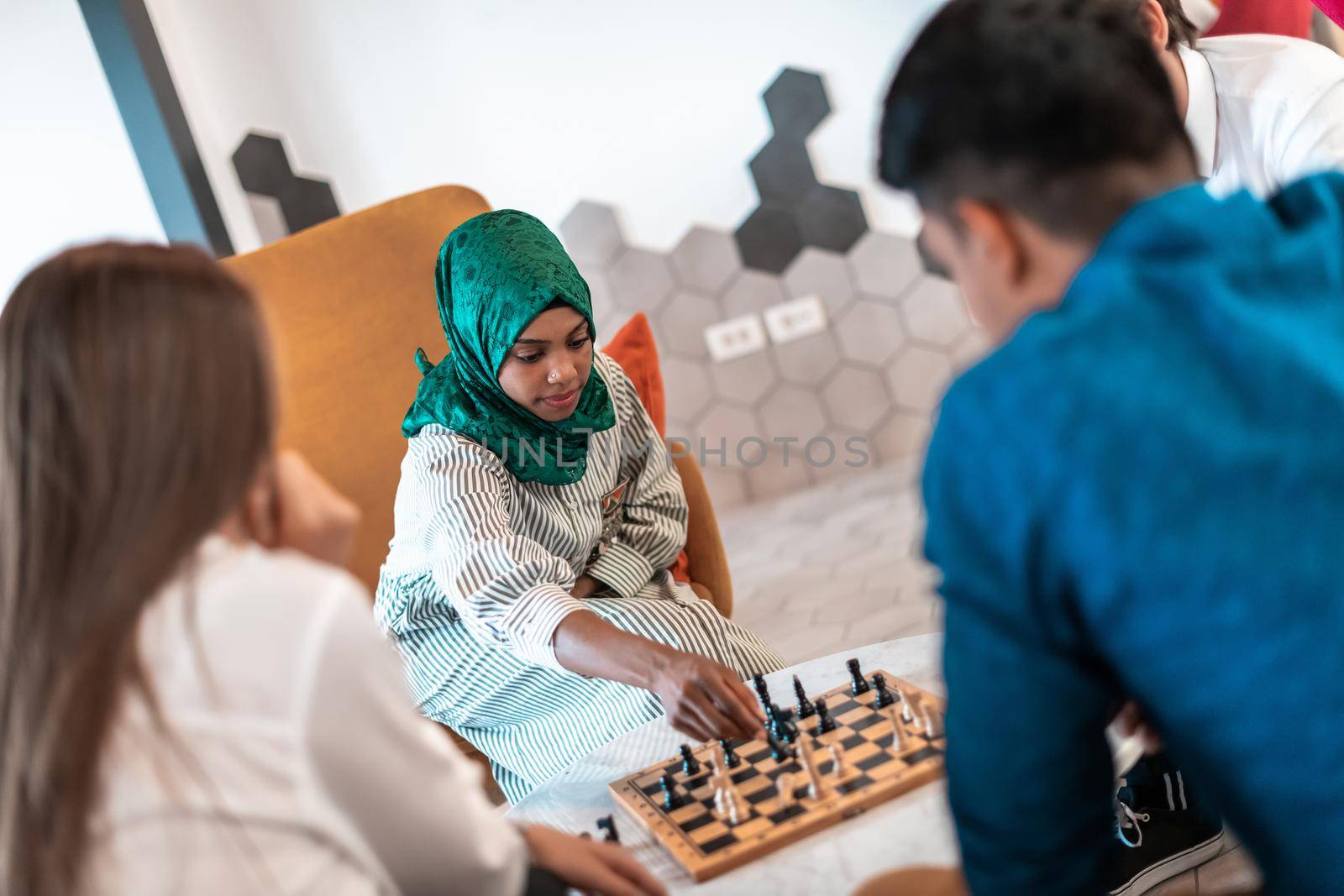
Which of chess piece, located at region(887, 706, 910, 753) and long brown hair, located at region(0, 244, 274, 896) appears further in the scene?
chess piece, located at region(887, 706, 910, 753)

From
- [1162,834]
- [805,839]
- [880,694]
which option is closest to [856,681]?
[880,694]

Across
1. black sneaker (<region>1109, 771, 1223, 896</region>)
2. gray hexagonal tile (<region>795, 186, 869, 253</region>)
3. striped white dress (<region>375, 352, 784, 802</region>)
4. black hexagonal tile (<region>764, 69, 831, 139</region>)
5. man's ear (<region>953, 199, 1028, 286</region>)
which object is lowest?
black sneaker (<region>1109, 771, 1223, 896</region>)

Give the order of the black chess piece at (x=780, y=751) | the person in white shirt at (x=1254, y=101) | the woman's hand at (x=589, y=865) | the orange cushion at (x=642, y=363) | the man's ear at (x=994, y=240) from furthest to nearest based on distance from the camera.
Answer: the orange cushion at (x=642, y=363) < the person in white shirt at (x=1254, y=101) < the black chess piece at (x=780, y=751) < the woman's hand at (x=589, y=865) < the man's ear at (x=994, y=240)

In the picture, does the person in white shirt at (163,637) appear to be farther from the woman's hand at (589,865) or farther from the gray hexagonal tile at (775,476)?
the gray hexagonal tile at (775,476)

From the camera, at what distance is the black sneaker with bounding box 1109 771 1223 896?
1.36 m

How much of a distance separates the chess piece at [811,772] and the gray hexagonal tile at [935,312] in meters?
2.46

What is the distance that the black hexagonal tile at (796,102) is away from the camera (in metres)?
A: 3.41

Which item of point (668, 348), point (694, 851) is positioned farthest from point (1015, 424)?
point (668, 348)

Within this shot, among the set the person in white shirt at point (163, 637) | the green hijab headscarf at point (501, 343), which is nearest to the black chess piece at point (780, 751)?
the person in white shirt at point (163, 637)

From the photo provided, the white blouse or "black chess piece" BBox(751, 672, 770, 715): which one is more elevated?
the white blouse

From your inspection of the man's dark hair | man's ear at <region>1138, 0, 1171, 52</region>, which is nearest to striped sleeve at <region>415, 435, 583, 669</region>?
the man's dark hair

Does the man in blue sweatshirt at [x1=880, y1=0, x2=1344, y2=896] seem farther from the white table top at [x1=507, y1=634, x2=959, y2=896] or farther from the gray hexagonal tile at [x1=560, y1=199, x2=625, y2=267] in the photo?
the gray hexagonal tile at [x1=560, y1=199, x2=625, y2=267]

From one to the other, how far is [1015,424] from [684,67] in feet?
9.52

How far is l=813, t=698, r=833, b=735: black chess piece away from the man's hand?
63 cm
